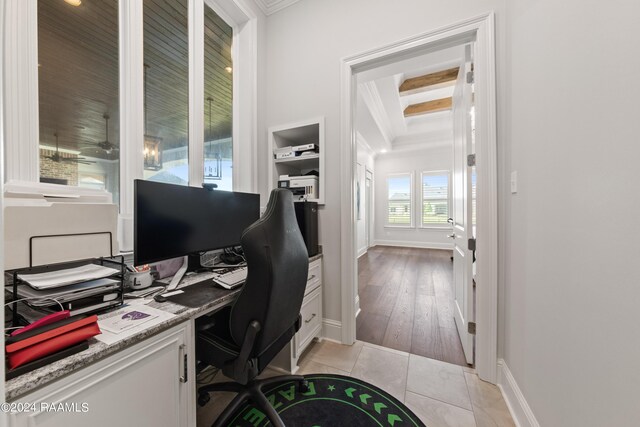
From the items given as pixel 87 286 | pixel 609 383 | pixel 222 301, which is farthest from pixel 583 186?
pixel 87 286

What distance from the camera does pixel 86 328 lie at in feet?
2.38

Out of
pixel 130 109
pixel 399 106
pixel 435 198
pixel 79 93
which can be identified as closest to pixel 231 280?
pixel 130 109

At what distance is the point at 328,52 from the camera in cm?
206

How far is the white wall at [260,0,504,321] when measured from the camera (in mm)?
1792

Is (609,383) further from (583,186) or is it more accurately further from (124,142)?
(124,142)

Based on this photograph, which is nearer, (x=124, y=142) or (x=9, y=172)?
(x=9, y=172)

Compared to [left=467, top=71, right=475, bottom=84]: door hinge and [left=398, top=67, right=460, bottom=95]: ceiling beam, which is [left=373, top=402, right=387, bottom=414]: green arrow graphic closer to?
[left=467, top=71, right=475, bottom=84]: door hinge

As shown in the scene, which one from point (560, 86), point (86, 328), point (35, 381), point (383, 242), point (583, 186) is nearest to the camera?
point (35, 381)

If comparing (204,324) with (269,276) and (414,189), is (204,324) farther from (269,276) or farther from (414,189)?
(414,189)

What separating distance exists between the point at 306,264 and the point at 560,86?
1359mm

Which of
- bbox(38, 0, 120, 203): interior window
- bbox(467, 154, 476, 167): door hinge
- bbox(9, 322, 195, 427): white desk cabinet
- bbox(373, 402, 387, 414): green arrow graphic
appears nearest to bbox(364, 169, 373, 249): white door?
bbox(467, 154, 476, 167): door hinge

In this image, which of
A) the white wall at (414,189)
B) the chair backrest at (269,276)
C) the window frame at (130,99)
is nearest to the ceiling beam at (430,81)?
the window frame at (130,99)

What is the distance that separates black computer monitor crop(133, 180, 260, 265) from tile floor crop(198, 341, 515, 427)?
3.06 ft

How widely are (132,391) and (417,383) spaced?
1.56 metres
